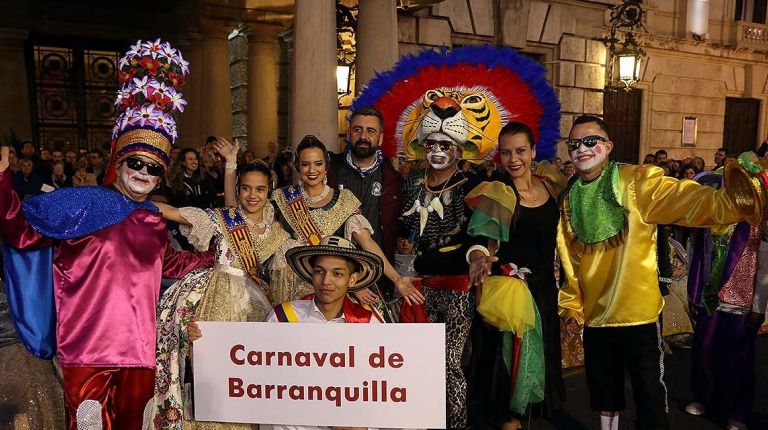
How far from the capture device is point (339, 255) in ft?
9.62

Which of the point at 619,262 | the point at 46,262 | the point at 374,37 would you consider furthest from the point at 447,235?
the point at 374,37

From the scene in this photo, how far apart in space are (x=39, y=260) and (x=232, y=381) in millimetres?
1132

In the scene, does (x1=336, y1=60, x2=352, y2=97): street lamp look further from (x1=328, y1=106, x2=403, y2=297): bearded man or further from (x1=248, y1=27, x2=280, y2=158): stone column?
(x1=328, y1=106, x2=403, y2=297): bearded man

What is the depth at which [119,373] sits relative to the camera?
2.91 meters

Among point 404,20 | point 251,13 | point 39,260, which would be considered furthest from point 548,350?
point 251,13

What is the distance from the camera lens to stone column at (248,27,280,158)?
12.4m

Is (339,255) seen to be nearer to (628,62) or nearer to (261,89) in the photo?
(261,89)

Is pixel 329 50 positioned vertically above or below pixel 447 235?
above

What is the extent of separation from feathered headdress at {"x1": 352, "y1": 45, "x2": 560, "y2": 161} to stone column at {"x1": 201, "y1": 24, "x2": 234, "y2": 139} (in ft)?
28.6

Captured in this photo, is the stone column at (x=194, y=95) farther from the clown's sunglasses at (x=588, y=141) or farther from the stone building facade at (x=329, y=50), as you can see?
the clown's sunglasses at (x=588, y=141)

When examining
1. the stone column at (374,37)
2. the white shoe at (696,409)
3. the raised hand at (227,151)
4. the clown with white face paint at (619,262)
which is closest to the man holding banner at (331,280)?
the raised hand at (227,151)

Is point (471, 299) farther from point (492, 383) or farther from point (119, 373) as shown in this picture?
point (119, 373)

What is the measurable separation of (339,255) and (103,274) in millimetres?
1158

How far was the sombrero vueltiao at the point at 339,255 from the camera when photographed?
2904 millimetres
